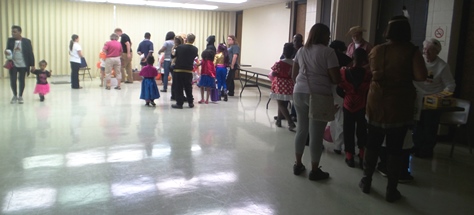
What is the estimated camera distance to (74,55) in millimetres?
9570

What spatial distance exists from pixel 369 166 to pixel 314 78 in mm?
924

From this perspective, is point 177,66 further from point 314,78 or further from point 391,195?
point 391,195

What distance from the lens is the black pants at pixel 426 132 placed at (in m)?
4.57

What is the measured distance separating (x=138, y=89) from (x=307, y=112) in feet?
23.4

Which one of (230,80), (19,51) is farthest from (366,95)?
(19,51)

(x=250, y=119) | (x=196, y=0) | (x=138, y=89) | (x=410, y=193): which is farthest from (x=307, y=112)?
(x=196, y=0)

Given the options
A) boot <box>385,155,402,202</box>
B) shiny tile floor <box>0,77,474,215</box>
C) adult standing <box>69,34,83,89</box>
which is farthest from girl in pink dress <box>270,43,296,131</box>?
adult standing <box>69,34,83,89</box>

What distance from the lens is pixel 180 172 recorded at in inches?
152

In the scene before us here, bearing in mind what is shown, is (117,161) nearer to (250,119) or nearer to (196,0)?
(250,119)

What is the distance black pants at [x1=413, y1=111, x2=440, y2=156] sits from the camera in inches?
180

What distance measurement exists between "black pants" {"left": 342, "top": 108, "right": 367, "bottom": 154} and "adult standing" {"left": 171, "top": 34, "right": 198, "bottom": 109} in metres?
3.79

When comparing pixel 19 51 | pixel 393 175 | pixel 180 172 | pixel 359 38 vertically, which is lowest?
pixel 180 172

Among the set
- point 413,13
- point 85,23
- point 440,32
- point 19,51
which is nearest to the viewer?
point 440,32

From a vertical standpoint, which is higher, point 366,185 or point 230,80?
point 230,80
